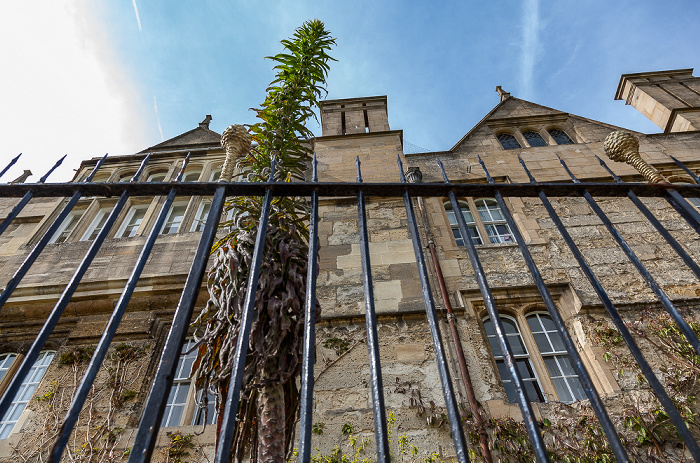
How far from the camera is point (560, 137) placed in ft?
35.5

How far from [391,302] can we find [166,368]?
158 inches

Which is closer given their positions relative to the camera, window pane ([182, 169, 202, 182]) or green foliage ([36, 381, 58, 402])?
green foliage ([36, 381, 58, 402])

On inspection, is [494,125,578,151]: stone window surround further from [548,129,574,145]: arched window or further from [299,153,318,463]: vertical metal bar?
[299,153,318,463]: vertical metal bar

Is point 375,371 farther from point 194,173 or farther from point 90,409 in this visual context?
point 194,173

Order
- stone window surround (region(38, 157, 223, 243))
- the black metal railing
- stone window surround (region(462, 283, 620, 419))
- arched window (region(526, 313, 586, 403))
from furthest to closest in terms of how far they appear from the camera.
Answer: stone window surround (region(38, 157, 223, 243)) → arched window (region(526, 313, 586, 403)) → stone window surround (region(462, 283, 620, 419)) → the black metal railing

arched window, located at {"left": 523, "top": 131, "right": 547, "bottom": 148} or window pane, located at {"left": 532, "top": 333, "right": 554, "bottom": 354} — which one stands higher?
arched window, located at {"left": 523, "top": 131, "right": 547, "bottom": 148}

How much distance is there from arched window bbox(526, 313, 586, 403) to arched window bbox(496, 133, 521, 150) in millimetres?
5869

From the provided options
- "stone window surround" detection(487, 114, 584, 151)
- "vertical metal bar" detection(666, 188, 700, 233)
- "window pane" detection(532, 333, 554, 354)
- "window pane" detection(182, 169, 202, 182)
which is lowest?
"vertical metal bar" detection(666, 188, 700, 233)

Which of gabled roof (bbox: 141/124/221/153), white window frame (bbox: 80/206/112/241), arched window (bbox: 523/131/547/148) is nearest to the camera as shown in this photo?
white window frame (bbox: 80/206/112/241)

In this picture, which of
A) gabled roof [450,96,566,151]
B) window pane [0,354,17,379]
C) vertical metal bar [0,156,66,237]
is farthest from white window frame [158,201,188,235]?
gabled roof [450,96,566,151]

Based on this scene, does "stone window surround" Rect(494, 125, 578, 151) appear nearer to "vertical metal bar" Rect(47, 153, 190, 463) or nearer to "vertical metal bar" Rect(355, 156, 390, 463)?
"vertical metal bar" Rect(355, 156, 390, 463)

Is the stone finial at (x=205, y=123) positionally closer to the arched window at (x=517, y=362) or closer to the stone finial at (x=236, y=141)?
the stone finial at (x=236, y=141)

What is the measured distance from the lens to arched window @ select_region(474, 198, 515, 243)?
7.06m

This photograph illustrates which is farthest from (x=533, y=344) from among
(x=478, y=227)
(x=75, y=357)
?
(x=75, y=357)
